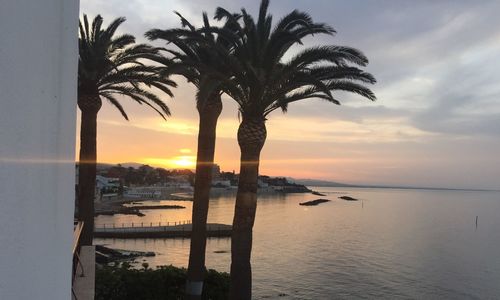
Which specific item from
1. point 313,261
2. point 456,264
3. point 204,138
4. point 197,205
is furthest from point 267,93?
point 456,264

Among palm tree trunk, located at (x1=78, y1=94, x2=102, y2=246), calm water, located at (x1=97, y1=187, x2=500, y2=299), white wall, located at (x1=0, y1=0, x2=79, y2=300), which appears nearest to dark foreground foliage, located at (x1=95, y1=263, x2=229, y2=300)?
palm tree trunk, located at (x1=78, y1=94, x2=102, y2=246)

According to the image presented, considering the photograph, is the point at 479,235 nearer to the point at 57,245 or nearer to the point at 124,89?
the point at 124,89

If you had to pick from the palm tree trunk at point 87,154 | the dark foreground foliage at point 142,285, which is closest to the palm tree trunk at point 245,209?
the dark foreground foliage at point 142,285

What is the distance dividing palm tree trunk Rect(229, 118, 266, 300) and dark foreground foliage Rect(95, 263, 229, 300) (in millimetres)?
2455

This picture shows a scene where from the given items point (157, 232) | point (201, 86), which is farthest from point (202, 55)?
point (157, 232)

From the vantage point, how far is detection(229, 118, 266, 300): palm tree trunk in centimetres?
1375

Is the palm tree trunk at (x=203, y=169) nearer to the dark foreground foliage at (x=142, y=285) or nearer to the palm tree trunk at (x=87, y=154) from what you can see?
the dark foreground foliage at (x=142, y=285)

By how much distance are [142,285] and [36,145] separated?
13.4 meters

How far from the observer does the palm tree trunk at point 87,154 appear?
15516mm

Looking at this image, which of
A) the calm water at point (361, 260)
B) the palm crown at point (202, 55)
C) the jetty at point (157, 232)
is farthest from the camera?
the jetty at point (157, 232)

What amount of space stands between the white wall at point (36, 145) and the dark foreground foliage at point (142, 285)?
11913 millimetres

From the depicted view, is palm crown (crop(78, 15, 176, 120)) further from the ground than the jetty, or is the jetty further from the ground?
palm crown (crop(78, 15, 176, 120))

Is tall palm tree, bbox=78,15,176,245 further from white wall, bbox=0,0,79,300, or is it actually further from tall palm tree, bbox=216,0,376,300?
white wall, bbox=0,0,79,300

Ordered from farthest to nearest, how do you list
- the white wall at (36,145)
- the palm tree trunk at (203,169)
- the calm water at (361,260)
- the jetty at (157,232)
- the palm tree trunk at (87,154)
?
1. the jetty at (157,232)
2. the calm water at (361,260)
3. the palm tree trunk at (203,169)
4. the palm tree trunk at (87,154)
5. the white wall at (36,145)
